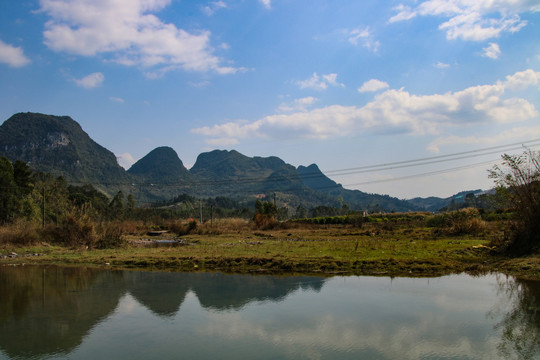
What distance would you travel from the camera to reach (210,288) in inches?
537

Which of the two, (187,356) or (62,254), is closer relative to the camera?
(187,356)

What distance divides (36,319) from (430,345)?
954 centimetres

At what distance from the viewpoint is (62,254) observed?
2325cm

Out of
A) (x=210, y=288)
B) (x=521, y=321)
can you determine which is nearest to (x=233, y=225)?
(x=210, y=288)

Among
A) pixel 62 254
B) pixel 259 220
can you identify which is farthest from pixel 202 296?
pixel 259 220

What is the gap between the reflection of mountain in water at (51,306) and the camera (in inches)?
325

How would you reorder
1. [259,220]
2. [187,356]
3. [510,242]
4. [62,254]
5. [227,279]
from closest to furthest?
[187,356] < [227,279] < [510,242] < [62,254] < [259,220]

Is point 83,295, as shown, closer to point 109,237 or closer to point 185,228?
point 109,237

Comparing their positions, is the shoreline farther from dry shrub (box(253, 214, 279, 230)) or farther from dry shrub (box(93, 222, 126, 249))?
dry shrub (box(253, 214, 279, 230))

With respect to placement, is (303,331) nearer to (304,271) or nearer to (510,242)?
(304,271)

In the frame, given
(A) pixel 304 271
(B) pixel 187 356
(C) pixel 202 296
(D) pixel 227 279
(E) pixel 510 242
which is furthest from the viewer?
(E) pixel 510 242

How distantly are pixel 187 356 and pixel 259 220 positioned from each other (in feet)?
144

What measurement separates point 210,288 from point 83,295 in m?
4.14

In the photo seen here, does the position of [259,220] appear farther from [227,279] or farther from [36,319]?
[36,319]
